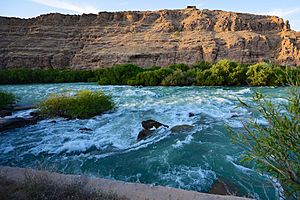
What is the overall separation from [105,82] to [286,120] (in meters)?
34.4

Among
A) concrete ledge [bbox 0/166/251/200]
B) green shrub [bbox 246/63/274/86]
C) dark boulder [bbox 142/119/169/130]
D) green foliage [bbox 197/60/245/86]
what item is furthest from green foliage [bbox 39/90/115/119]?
green shrub [bbox 246/63/274/86]

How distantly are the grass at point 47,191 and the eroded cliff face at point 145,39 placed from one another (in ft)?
191

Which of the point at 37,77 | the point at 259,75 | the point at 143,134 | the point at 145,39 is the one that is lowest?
the point at 37,77

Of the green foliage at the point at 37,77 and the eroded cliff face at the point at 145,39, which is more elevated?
the eroded cliff face at the point at 145,39

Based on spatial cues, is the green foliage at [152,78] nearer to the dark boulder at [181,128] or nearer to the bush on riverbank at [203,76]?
the bush on riverbank at [203,76]

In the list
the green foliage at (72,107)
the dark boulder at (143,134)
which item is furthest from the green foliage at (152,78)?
the dark boulder at (143,134)

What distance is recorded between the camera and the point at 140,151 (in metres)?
9.06

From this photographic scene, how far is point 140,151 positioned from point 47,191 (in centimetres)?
515

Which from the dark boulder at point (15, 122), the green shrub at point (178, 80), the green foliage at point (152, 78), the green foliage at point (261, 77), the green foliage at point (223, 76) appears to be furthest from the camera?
the green foliage at point (152, 78)

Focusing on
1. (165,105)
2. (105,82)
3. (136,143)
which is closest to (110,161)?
(136,143)

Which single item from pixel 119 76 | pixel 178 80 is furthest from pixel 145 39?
pixel 178 80

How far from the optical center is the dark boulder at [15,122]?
479 inches

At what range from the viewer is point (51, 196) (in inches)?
154

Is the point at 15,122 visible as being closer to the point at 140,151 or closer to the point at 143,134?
the point at 143,134
